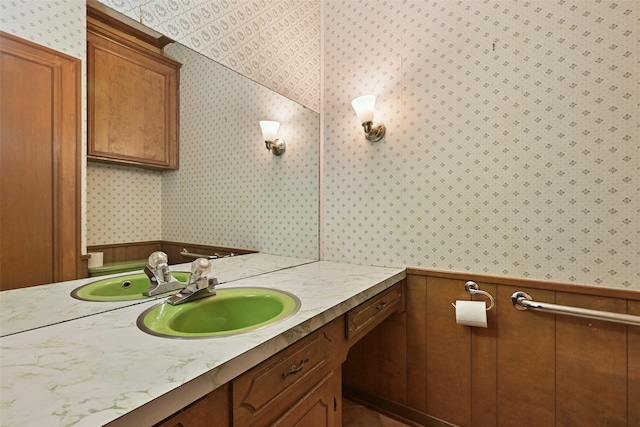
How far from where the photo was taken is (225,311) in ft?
3.57

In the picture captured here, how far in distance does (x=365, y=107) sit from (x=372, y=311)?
3.30 feet

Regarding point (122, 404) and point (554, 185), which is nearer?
point (122, 404)

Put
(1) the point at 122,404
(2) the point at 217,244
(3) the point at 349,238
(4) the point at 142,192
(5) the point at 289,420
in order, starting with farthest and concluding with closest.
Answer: (3) the point at 349,238 < (2) the point at 217,244 < (4) the point at 142,192 < (5) the point at 289,420 < (1) the point at 122,404

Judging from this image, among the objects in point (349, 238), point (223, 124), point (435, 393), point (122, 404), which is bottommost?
point (435, 393)

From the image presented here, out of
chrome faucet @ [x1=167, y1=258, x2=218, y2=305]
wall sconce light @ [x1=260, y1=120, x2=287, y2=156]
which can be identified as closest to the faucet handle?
chrome faucet @ [x1=167, y1=258, x2=218, y2=305]

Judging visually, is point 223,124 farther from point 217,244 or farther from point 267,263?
point 267,263

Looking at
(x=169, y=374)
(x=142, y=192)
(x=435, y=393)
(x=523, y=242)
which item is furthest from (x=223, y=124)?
(x=435, y=393)

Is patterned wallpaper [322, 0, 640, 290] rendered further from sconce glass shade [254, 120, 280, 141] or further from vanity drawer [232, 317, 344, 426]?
vanity drawer [232, 317, 344, 426]

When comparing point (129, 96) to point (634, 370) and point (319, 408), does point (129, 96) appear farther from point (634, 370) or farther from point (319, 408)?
point (634, 370)

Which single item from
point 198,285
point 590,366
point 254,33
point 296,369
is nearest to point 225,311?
point 198,285

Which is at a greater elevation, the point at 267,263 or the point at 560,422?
the point at 267,263

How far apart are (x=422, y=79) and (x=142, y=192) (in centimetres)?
135

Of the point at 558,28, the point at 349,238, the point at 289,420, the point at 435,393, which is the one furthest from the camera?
the point at 349,238

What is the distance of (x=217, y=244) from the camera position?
1.35 meters
